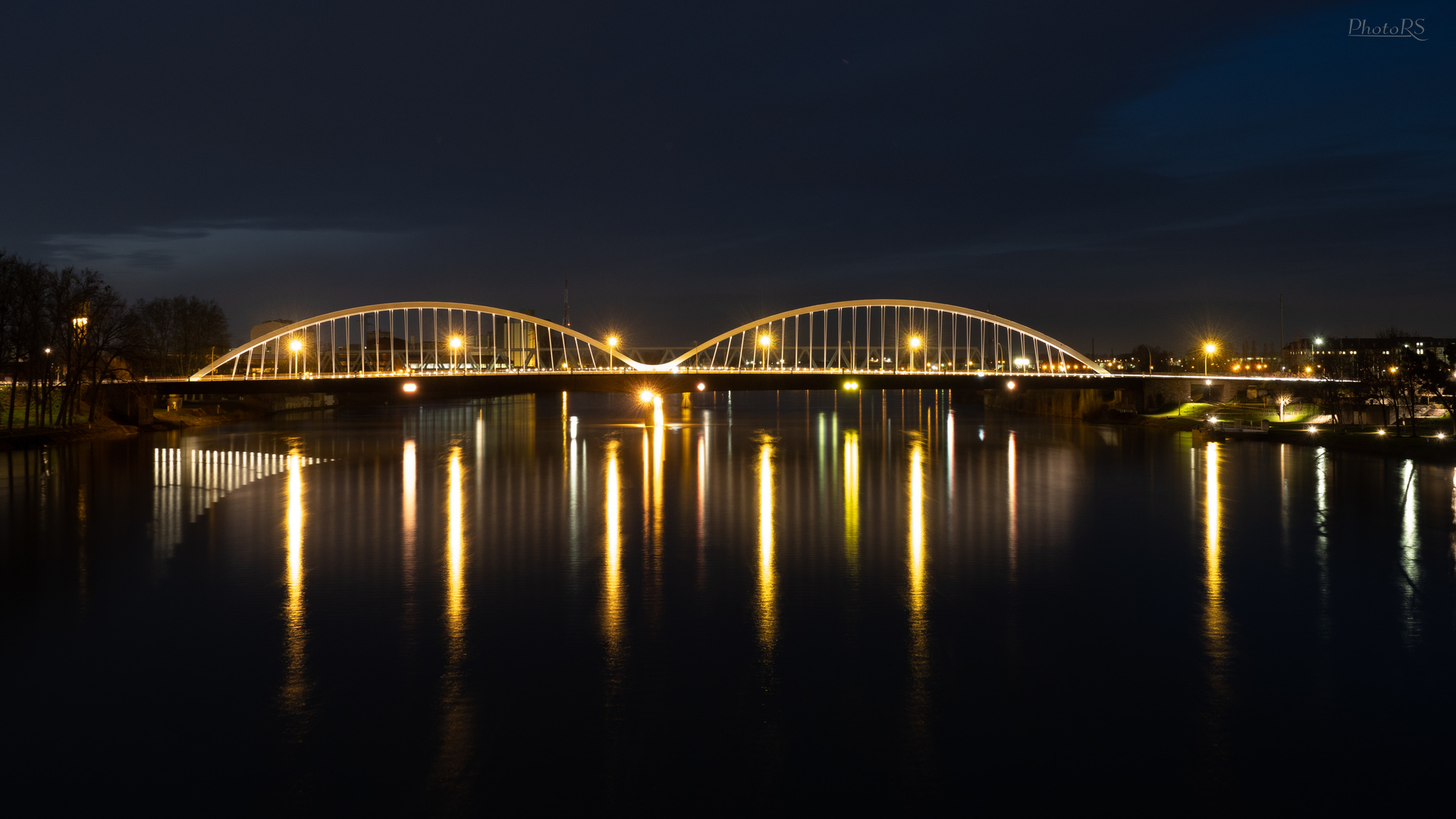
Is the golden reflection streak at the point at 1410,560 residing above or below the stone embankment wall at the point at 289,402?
below

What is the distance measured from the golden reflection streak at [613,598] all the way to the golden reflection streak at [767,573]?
6.88 feet

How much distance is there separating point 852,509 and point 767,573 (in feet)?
33.2

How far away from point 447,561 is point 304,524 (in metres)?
7.55

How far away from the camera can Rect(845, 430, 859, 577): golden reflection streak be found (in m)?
21.0

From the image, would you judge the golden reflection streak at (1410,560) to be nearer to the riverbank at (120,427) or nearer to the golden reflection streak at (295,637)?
the golden reflection streak at (295,637)

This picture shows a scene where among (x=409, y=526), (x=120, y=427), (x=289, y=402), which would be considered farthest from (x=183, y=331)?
(x=409, y=526)

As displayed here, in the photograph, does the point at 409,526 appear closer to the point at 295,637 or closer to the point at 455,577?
the point at 455,577

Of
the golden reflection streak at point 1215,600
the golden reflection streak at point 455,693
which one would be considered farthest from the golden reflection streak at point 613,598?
the golden reflection streak at point 1215,600

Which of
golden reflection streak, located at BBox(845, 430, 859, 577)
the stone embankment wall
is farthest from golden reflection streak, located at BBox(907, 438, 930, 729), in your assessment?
the stone embankment wall

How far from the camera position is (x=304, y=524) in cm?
2602

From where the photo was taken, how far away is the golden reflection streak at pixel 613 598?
1316cm

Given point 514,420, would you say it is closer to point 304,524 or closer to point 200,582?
point 304,524

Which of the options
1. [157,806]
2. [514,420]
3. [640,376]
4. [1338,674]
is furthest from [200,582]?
[514,420]

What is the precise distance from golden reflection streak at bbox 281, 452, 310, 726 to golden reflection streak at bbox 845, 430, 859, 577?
32.4 ft
